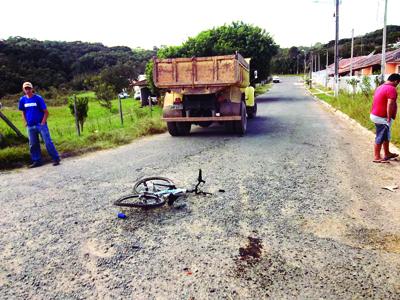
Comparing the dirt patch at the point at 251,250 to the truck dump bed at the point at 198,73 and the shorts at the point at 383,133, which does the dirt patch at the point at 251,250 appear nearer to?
the shorts at the point at 383,133

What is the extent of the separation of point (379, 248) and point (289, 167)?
313 centimetres

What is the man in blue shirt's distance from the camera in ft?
24.3

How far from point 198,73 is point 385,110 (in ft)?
16.2

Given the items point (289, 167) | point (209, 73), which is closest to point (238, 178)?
point (289, 167)

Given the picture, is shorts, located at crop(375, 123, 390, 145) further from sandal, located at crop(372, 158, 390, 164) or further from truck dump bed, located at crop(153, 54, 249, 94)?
truck dump bed, located at crop(153, 54, 249, 94)

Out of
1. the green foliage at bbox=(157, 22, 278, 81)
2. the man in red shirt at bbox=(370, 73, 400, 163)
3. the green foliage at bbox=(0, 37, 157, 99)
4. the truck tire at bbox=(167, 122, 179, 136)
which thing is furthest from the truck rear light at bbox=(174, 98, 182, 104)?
the green foliage at bbox=(0, 37, 157, 99)

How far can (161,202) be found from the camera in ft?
15.3

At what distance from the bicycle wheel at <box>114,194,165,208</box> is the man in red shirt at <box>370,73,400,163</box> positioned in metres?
4.64

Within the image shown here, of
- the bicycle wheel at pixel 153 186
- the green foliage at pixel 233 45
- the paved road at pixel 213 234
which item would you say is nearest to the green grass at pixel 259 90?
the green foliage at pixel 233 45

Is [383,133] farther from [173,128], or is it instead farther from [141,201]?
[173,128]

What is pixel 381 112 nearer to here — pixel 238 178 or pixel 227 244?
pixel 238 178

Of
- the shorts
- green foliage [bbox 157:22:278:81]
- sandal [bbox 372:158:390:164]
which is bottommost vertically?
sandal [bbox 372:158:390:164]

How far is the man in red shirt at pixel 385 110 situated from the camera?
6592 millimetres

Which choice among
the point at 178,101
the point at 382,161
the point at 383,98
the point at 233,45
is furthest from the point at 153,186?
the point at 233,45
